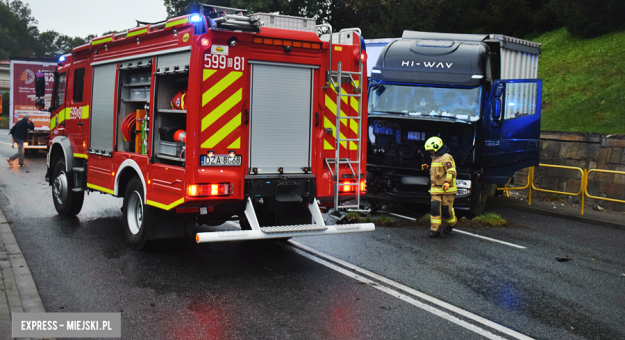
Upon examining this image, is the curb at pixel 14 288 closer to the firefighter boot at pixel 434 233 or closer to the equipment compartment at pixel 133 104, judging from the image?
the equipment compartment at pixel 133 104

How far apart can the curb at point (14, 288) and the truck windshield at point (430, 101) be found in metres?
6.74

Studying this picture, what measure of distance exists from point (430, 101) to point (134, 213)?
595 centimetres

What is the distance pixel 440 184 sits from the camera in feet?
29.8

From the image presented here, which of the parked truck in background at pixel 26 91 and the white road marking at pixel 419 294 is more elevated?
the parked truck in background at pixel 26 91

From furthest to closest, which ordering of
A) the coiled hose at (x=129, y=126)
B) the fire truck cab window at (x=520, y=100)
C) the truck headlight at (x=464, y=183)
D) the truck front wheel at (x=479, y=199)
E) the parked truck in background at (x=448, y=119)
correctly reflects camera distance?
the fire truck cab window at (x=520, y=100), the truck front wheel at (x=479, y=199), the parked truck in background at (x=448, y=119), the truck headlight at (x=464, y=183), the coiled hose at (x=129, y=126)

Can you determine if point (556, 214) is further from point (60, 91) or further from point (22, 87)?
point (22, 87)

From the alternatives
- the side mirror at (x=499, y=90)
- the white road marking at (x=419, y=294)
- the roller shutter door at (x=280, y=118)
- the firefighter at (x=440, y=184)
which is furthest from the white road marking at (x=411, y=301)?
the side mirror at (x=499, y=90)

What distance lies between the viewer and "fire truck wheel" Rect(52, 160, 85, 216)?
943cm

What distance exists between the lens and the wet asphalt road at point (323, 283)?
5.01 metres

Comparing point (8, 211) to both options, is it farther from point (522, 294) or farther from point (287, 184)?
point (522, 294)

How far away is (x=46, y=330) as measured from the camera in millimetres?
4719

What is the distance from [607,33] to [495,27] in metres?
4.13

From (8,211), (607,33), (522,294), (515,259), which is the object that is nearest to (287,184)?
(522,294)

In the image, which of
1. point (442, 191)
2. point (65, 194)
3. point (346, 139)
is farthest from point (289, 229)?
point (65, 194)
